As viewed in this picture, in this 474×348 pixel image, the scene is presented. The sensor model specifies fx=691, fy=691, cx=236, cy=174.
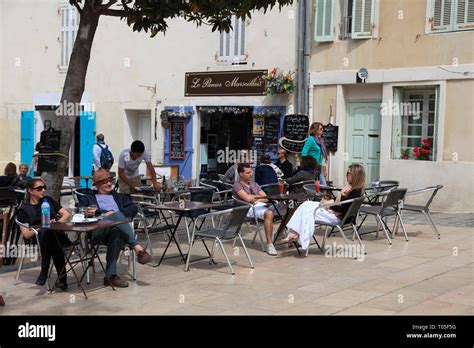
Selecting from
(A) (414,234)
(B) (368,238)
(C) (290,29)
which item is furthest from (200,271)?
(C) (290,29)

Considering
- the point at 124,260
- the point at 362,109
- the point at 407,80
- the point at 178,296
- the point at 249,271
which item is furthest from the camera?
the point at 362,109

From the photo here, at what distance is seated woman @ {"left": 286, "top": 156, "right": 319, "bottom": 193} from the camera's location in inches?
430

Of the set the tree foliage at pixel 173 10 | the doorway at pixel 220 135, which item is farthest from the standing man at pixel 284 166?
the doorway at pixel 220 135

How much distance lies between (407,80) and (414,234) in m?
4.15

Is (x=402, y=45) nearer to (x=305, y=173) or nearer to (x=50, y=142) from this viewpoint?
(x=305, y=173)

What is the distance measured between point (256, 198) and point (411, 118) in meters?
6.22

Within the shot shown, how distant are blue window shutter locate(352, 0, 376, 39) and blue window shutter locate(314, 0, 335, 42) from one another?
55cm

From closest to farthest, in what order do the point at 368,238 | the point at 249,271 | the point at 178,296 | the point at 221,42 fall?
the point at 178,296 < the point at 249,271 < the point at 368,238 < the point at 221,42

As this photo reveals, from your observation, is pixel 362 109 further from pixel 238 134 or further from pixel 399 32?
pixel 238 134

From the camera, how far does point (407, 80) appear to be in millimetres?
13828

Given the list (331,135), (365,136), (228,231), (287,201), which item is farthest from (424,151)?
(228,231)
